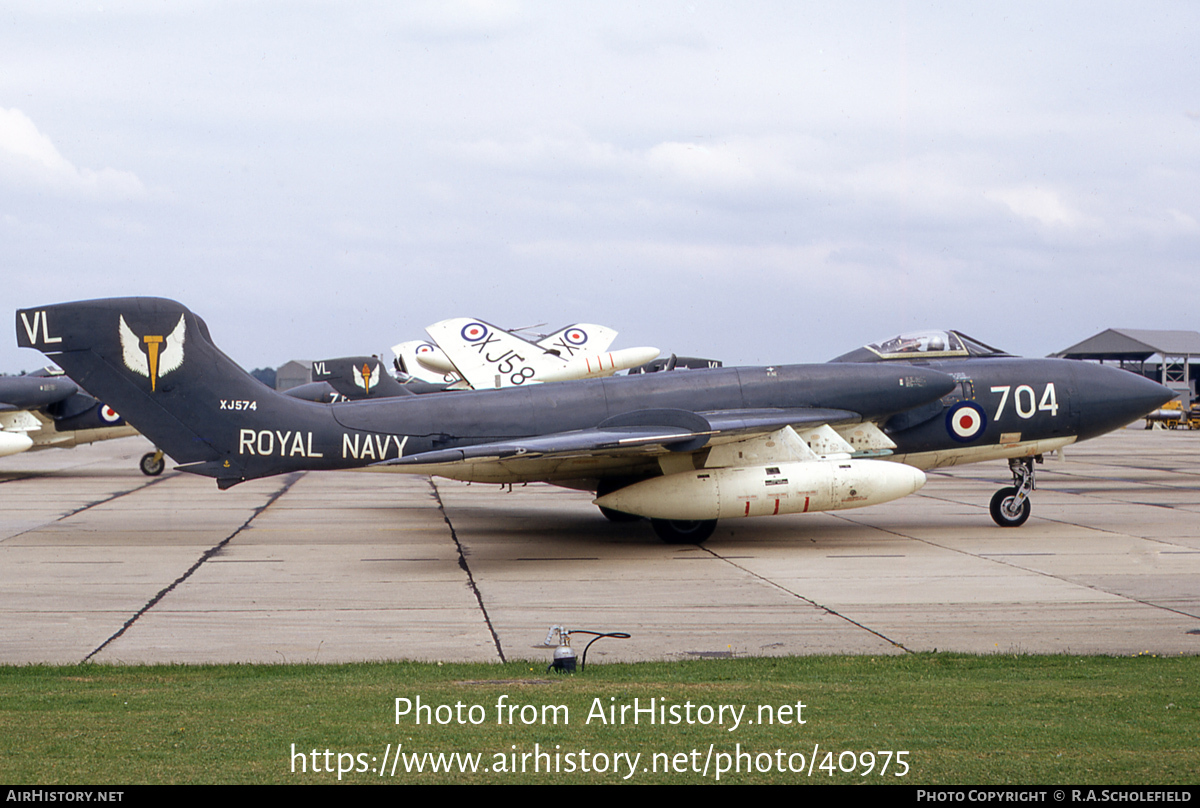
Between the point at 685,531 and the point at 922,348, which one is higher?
the point at 922,348

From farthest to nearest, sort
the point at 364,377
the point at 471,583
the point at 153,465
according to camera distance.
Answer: the point at 153,465
the point at 364,377
the point at 471,583

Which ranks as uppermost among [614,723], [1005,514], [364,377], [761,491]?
[364,377]

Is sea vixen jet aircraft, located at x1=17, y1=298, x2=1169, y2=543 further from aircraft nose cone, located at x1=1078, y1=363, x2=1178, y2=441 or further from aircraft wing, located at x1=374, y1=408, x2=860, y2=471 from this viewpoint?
aircraft nose cone, located at x1=1078, y1=363, x2=1178, y2=441

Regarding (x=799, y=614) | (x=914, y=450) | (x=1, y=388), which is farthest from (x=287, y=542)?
(x=1, y=388)

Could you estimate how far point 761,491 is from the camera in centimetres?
1400

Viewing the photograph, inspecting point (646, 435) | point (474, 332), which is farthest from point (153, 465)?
point (646, 435)

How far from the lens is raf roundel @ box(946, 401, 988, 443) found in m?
16.1

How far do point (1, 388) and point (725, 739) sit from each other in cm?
2599

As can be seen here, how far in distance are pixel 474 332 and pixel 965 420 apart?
1036 cm

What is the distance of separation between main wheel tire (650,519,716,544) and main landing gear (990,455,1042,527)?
192 inches

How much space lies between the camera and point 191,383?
14.8 meters

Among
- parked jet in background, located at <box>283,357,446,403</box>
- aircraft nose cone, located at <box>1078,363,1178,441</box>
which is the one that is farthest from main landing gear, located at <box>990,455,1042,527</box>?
parked jet in background, located at <box>283,357,446,403</box>

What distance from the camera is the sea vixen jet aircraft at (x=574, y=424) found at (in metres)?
14.1

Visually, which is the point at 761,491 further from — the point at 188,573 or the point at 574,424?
the point at 188,573
